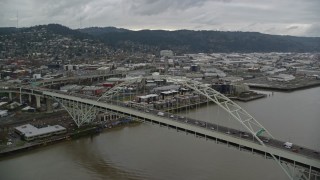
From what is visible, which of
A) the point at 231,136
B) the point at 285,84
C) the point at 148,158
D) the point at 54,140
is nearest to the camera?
the point at 231,136

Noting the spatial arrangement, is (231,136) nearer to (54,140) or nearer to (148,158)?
(148,158)

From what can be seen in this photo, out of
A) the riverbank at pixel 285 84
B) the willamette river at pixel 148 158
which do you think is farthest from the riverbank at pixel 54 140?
the riverbank at pixel 285 84

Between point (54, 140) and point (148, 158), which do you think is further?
point (54, 140)

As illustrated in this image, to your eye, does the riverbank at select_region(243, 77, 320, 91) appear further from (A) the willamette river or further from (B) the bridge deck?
(B) the bridge deck

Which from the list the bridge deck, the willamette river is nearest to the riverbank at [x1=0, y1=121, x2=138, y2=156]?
the willamette river

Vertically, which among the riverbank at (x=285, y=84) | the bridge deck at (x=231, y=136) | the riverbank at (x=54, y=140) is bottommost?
the riverbank at (x=54, y=140)

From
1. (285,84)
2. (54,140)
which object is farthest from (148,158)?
(285,84)

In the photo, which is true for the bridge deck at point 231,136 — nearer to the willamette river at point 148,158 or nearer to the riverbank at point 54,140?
the willamette river at point 148,158

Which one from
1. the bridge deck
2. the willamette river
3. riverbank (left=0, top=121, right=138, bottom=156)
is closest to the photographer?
the bridge deck
